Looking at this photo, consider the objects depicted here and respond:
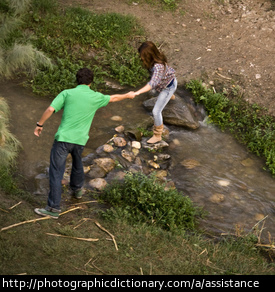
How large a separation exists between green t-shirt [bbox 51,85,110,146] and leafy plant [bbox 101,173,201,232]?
0.87 meters

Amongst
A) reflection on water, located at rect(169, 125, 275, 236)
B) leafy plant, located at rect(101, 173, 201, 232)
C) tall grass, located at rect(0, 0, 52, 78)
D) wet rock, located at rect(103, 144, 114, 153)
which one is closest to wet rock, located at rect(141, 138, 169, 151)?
reflection on water, located at rect(169, 125, 275, 236)

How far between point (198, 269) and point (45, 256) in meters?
1.46

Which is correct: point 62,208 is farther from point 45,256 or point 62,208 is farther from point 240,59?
point 240,59

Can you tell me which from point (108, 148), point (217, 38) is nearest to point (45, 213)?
point (108, 148)

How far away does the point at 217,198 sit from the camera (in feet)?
18.2

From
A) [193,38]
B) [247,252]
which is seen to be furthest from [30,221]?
[193,38]

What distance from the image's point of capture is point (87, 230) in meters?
4.41

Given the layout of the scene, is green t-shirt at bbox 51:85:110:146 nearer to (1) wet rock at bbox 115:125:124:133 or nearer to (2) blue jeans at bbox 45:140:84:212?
(2) blue jeans at bbox 45:140:84:212

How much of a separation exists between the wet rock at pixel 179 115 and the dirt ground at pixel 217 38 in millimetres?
871

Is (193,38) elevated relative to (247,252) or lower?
elevated

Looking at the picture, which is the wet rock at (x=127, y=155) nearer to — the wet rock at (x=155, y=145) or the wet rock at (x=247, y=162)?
the wet rock at (x=155, y=145)

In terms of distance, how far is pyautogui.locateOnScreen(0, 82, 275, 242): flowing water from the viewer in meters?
5.36

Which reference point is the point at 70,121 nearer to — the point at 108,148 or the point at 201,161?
the point at 108,148

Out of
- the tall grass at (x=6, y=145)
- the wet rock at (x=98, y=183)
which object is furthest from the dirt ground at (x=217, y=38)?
the tall grass at (x=6, y=145)
